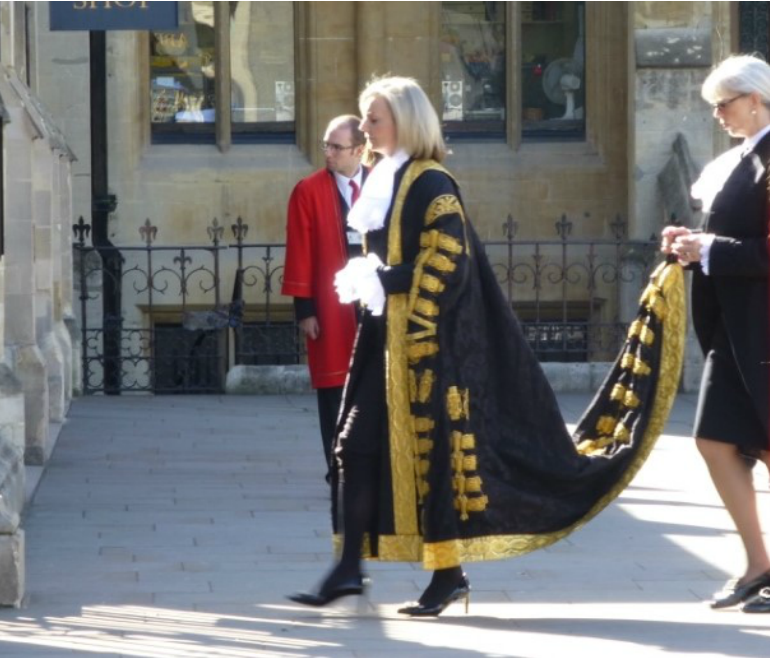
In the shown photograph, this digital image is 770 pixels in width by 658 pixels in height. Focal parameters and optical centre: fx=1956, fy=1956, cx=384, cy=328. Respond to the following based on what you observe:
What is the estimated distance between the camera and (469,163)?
56.6 ft

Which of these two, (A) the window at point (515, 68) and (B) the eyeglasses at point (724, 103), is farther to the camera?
(A) the window at point (515, 68)

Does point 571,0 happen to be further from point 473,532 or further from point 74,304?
point 473,532

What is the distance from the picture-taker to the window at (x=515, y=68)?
1764cm

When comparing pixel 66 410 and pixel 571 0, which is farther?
pixel 571 0

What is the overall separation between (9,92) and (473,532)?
498 cm

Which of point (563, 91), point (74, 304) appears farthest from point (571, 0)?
point (74, 304)

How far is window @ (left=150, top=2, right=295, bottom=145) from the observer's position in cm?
1742

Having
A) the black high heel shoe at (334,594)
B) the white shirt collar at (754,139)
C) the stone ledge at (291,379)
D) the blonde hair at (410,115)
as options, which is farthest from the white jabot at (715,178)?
the stone ledge at (291,379)

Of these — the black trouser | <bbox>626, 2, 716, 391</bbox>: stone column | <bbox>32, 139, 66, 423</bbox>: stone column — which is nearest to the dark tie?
the black trouser

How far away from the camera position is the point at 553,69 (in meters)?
17.8

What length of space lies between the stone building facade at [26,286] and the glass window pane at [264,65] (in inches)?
136

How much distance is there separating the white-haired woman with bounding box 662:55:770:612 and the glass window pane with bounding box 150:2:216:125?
11223 millimetres

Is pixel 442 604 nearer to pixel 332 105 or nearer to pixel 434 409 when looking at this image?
pixel 434 409

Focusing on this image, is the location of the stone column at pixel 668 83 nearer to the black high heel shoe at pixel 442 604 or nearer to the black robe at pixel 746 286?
the black robe at pixel 746 286
